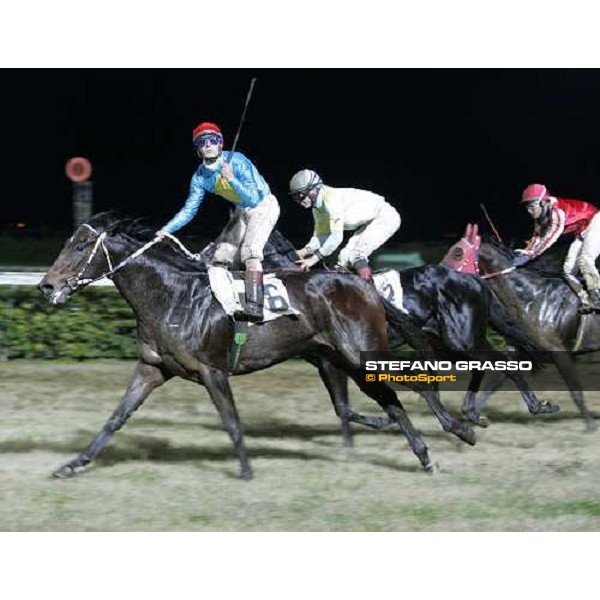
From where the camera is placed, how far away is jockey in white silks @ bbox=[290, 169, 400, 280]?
5.78 m

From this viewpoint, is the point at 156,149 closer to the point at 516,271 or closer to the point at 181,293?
the point at 516,271

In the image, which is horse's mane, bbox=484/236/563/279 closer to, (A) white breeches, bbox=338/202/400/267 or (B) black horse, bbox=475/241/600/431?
(B) black horse, bbox=475/241/600/431

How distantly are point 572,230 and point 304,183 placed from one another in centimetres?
204

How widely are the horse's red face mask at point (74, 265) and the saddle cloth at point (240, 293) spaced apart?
556mm

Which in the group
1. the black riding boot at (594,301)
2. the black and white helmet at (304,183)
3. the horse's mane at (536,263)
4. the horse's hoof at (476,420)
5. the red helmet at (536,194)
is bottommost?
the horse's hoof at (476,420)

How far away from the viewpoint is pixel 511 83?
39.8 feet

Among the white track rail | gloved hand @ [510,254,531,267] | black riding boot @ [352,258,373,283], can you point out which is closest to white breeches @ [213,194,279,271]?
black riding boot @ [352,258,373,283]

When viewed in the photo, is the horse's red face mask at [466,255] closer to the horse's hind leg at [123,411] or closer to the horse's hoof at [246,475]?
the horse's hoof at [246,475]

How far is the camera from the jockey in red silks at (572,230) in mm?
6613

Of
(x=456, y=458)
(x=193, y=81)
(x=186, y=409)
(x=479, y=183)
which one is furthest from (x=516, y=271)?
(x=193, y=81)

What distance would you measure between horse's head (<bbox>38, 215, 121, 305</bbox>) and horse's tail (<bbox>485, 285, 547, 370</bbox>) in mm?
2620

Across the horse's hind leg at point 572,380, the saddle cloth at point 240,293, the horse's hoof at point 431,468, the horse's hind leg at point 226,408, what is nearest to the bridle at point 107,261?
the saddle cloth at point 240,293

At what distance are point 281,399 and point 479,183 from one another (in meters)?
5.33

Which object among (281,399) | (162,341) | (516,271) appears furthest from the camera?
(281,399)
